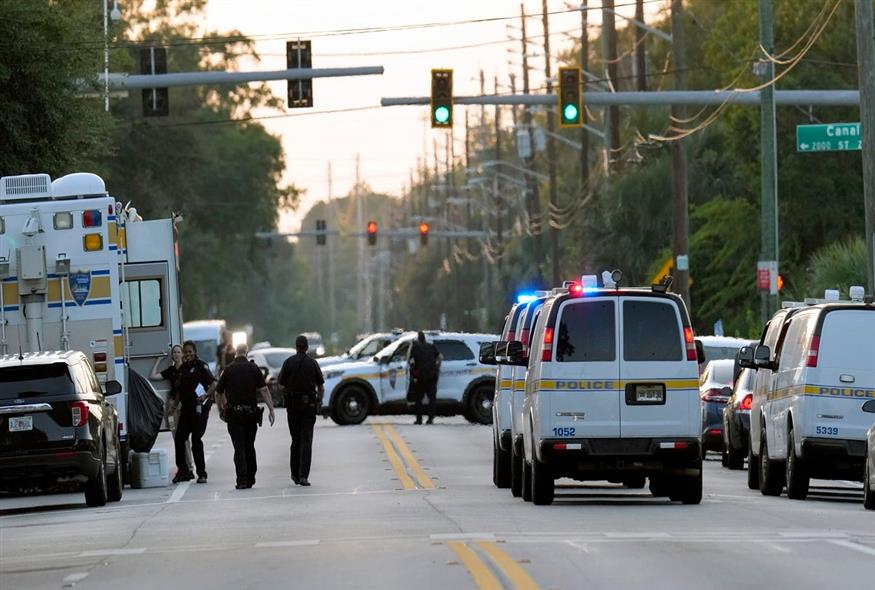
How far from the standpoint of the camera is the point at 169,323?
31.1 meters

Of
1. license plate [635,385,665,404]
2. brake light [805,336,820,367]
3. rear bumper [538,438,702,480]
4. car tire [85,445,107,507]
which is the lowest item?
car tire [85,445,107,507]

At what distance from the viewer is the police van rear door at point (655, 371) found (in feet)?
69.4

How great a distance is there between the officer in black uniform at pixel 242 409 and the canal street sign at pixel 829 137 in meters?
14.5

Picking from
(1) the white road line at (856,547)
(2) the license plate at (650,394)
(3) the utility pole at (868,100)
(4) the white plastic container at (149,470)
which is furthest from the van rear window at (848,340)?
(3) the utility pole at (868,100)

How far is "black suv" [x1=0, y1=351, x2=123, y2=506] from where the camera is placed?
23234 mm

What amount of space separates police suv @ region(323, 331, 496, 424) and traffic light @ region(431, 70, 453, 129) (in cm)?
727

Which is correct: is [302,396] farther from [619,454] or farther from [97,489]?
[619,454]

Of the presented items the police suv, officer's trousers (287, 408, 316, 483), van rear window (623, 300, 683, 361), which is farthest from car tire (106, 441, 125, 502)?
the police suv

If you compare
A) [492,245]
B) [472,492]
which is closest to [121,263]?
[472,492]

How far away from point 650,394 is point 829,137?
17.0 metres

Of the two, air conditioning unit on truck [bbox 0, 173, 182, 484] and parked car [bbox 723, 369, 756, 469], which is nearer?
air conditioning unit on truck [bbox 0, 173, 182, 484]

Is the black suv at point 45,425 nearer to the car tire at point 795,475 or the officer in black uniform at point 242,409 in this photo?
the officer in black uniform at point 242,409

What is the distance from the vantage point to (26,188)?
2708 centimetres

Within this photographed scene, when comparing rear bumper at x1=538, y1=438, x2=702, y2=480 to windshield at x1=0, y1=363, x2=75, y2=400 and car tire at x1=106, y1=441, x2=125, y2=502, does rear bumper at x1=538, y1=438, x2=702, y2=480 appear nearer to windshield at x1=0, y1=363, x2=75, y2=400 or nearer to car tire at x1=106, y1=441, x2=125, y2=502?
windshield at x1=0, y1=363, x2=75, y2=400
